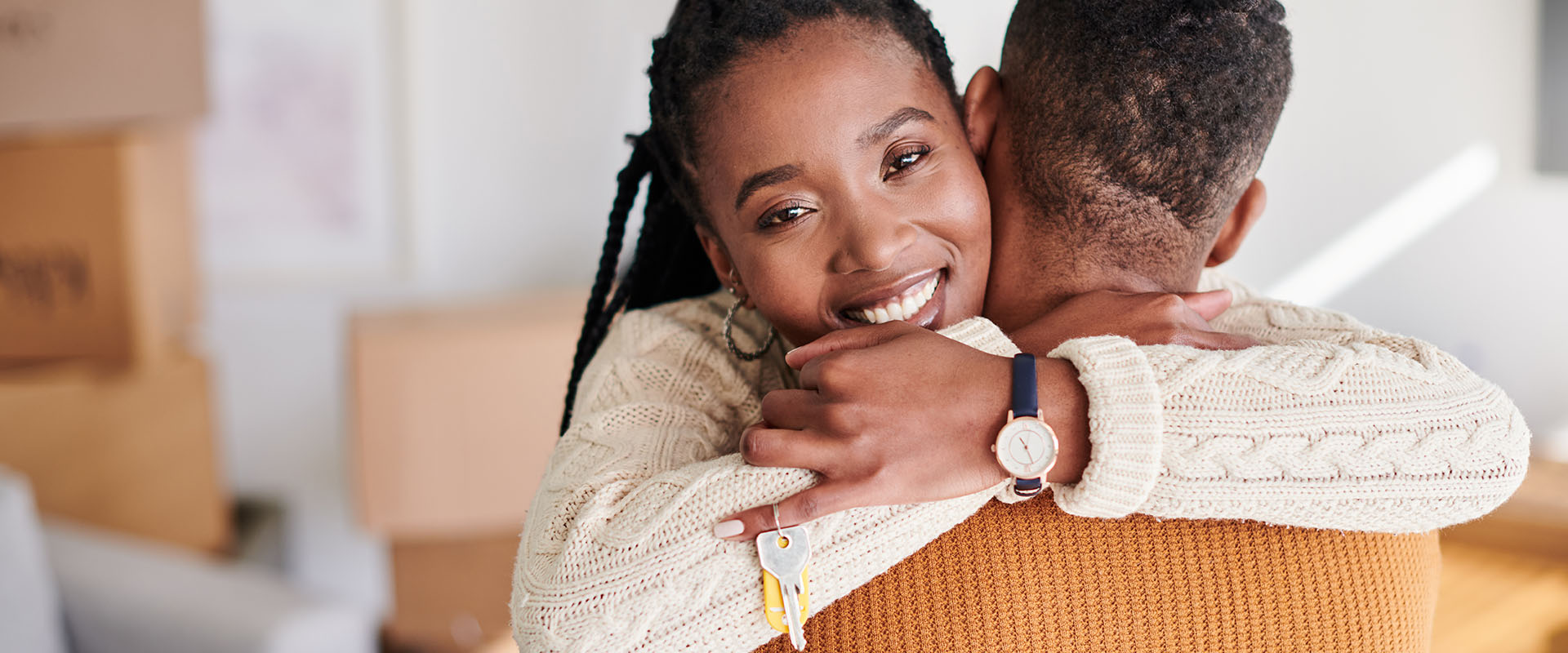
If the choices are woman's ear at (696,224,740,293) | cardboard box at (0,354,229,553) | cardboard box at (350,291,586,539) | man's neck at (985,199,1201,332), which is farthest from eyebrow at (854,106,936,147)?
cardboard box at (0,354,229,553)

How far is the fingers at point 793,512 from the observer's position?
0.79 meters

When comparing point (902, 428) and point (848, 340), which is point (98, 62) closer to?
point (848, 340)

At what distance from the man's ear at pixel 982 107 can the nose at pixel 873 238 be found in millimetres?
129

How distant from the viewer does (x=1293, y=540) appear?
78 cm

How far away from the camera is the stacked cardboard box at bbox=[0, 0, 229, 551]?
2.35 m

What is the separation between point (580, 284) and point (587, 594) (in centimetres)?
264

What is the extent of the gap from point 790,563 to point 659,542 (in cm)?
11

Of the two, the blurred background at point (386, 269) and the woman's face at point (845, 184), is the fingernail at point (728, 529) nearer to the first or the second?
the woman's face at point (845, 184)

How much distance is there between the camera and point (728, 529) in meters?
0.80

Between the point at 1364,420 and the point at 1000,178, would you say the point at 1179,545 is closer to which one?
the point at 1364,420

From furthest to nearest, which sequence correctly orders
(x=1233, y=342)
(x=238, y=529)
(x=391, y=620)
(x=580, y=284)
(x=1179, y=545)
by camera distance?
(x=580, y=284)
(x=238, y=529)
(x=391, y=620)
(x=1233, y=342)
(x=1179, y=545)

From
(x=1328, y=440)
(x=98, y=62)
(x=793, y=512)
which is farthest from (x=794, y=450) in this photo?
(x=98, y=62)

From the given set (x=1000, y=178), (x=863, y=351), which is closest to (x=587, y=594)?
(x=863, y=351)

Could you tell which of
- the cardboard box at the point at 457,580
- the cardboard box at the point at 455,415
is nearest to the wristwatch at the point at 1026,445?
the cardboard box at the point at 455,415
